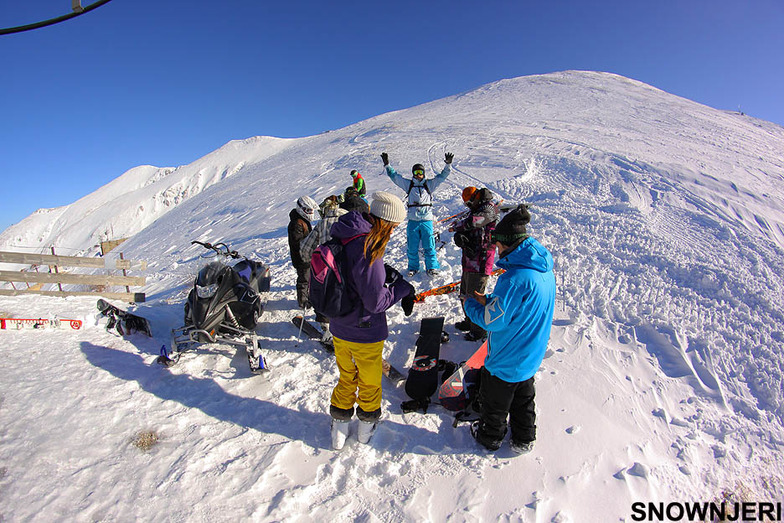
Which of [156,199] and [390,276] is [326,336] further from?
[156,199]

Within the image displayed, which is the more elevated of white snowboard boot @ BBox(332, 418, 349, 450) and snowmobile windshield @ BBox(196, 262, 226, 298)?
snowmobile windshield @ BBox(196, 262, 226, 298)

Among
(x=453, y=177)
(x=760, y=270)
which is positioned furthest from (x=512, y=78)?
(x=760, y=270)

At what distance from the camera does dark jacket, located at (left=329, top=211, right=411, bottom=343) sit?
2650mm

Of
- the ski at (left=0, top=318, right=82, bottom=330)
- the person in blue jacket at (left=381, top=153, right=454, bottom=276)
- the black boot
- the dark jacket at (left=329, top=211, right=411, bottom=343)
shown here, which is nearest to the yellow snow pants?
the dark jacket at (left=329, top=211, right=411, bottom=343)

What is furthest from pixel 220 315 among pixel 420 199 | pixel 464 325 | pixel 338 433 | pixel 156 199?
pixel 156 199

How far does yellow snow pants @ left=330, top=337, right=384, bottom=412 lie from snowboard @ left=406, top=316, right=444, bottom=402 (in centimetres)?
78

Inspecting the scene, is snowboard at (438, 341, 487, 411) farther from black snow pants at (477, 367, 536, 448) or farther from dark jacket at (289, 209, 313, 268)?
dark jacket at (289, 209, 313, 268)

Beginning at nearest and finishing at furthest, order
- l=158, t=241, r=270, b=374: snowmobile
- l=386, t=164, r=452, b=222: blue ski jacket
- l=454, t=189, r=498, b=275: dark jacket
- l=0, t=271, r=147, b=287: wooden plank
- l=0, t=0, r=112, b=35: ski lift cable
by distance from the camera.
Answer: l=0, t=0, r=112, b=35: ski lift cable → l=158, t=241, r=270, b=374: snowmobile → l=454, t=189, r=498, b=275: dark jacket → l=386, t=164, r=452, b=222: blue ski jacket → l=0, t=271, r=147, b=287: wooden plank

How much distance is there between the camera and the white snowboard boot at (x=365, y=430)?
3.11 m

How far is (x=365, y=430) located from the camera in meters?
3.12

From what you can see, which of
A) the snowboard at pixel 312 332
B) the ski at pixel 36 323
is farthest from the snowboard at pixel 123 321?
the snowboard at pixel 312 332

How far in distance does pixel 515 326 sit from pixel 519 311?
15cm

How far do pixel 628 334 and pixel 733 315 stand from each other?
1.61 metres

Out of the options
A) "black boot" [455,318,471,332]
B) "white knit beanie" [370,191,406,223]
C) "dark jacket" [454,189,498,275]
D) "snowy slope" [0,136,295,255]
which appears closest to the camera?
"white knit beanie" [370,191,406,223]
